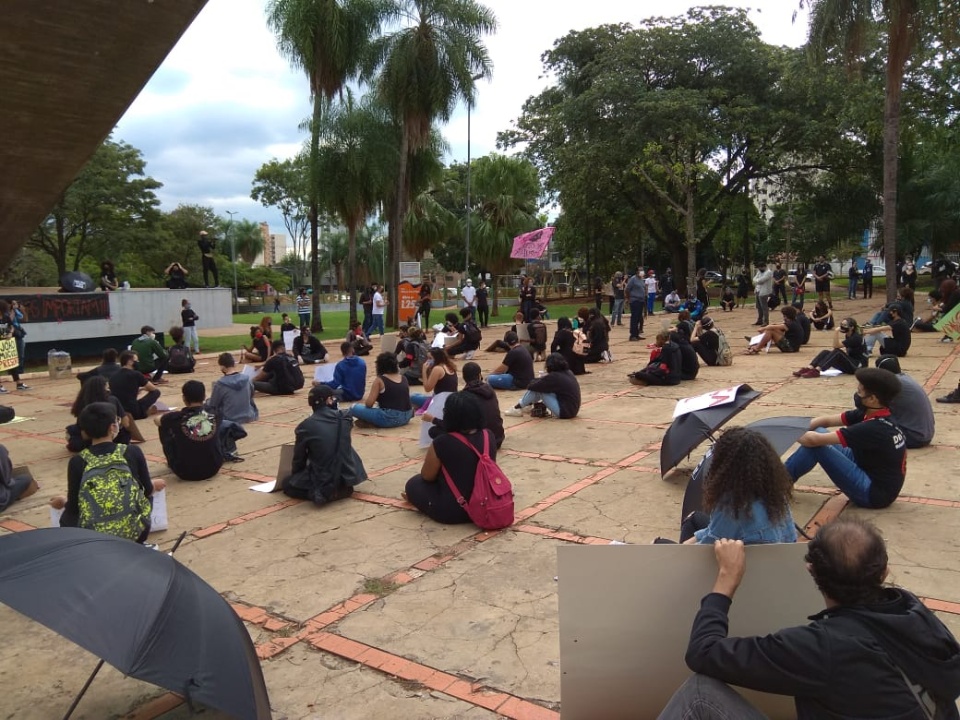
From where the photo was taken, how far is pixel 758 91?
31562mm

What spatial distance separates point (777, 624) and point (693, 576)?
1.11 feet

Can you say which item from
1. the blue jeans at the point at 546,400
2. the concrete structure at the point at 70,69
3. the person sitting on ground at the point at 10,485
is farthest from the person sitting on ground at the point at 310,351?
the person sitting on ground at the point at 10,485

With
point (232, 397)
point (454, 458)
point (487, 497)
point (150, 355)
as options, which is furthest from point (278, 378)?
point (487, 497)

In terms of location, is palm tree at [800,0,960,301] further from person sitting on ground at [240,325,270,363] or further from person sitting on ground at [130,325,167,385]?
person sitting on ground at [130,325,167,385]

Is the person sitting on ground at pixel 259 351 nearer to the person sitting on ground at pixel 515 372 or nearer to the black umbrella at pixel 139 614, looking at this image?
the person sitting on ground at pixel 515 372

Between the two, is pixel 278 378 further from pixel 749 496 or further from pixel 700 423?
pixel 749 496

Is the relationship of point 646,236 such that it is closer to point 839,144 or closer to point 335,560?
point 839,144

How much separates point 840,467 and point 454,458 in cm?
293

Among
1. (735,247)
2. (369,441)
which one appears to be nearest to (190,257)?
(735,247)

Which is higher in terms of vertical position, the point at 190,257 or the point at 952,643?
the point at 190,257

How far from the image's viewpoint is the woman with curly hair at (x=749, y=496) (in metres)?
3.49

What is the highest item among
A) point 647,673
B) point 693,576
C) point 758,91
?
point 758,91

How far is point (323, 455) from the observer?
21.9ft

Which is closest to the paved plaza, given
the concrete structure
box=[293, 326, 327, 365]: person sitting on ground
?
the concrete structure
